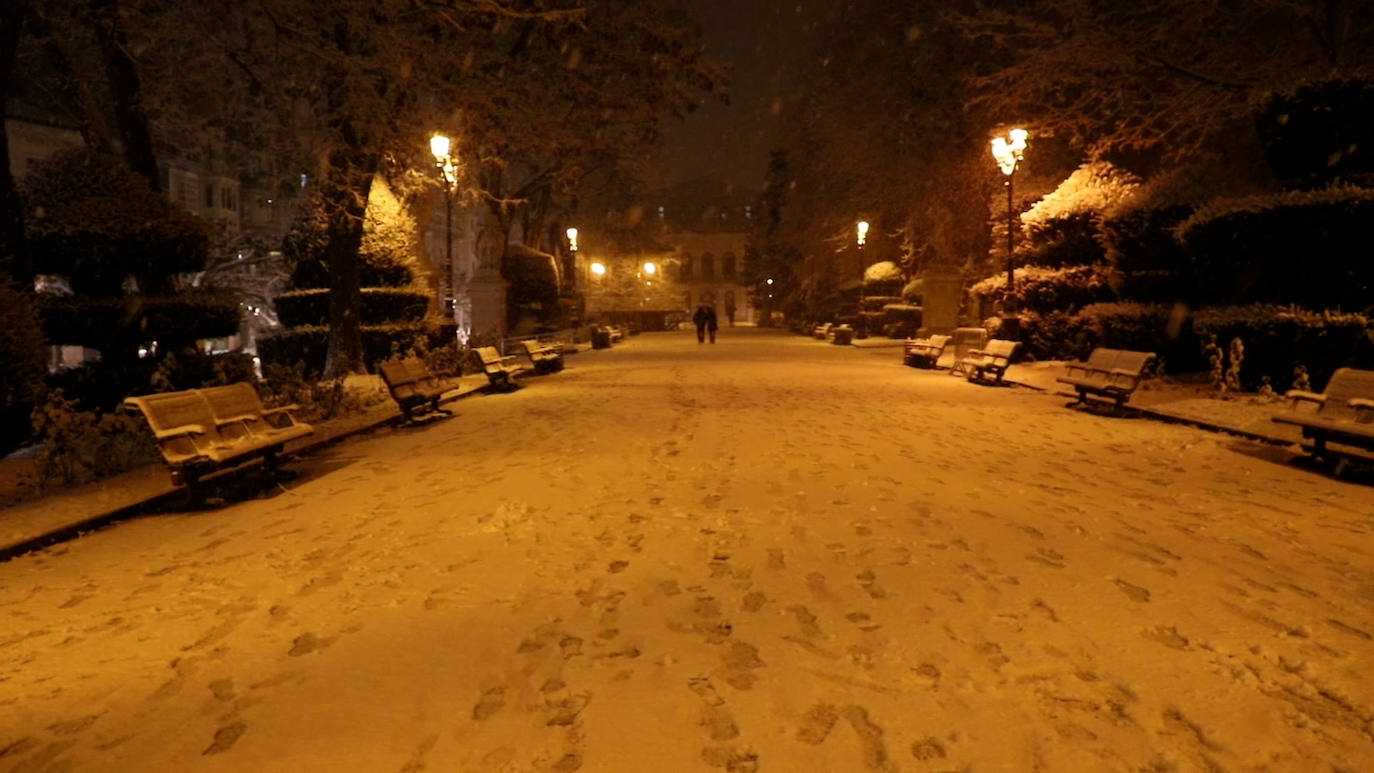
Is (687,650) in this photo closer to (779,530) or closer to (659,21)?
(779,530)

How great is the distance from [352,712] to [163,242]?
1125cm

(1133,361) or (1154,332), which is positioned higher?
(1154,332)

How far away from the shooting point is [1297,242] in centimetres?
1273

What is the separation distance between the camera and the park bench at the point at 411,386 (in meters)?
12.0

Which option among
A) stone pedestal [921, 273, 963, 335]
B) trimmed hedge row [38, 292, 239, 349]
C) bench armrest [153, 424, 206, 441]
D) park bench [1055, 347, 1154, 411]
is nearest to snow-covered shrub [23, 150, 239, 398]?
trimmed hedge row [38, 292, 239, 349]

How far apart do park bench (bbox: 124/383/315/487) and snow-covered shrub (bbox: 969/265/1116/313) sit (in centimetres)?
1781

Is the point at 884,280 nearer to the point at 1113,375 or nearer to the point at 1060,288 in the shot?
the point at 1060,288

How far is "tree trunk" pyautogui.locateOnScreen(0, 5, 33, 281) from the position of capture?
10523mm

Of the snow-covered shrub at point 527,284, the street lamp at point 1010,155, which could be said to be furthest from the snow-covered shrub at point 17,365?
the snow-covered shrub at point 527,284

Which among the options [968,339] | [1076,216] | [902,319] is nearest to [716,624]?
[968,339]

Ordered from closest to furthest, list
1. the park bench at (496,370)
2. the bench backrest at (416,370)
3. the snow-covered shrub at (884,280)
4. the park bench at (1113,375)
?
the park bench at (1113,375) → the bench backrest at (416,370) → the park bench at (496,370) → the snow-covered shrub at (884,280)

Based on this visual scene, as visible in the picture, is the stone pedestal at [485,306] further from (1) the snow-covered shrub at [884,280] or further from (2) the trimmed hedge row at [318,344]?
(1) the snow-covered shrub at [884,280]

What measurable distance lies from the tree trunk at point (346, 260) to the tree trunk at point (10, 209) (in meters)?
5.39

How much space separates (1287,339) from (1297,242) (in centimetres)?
153
